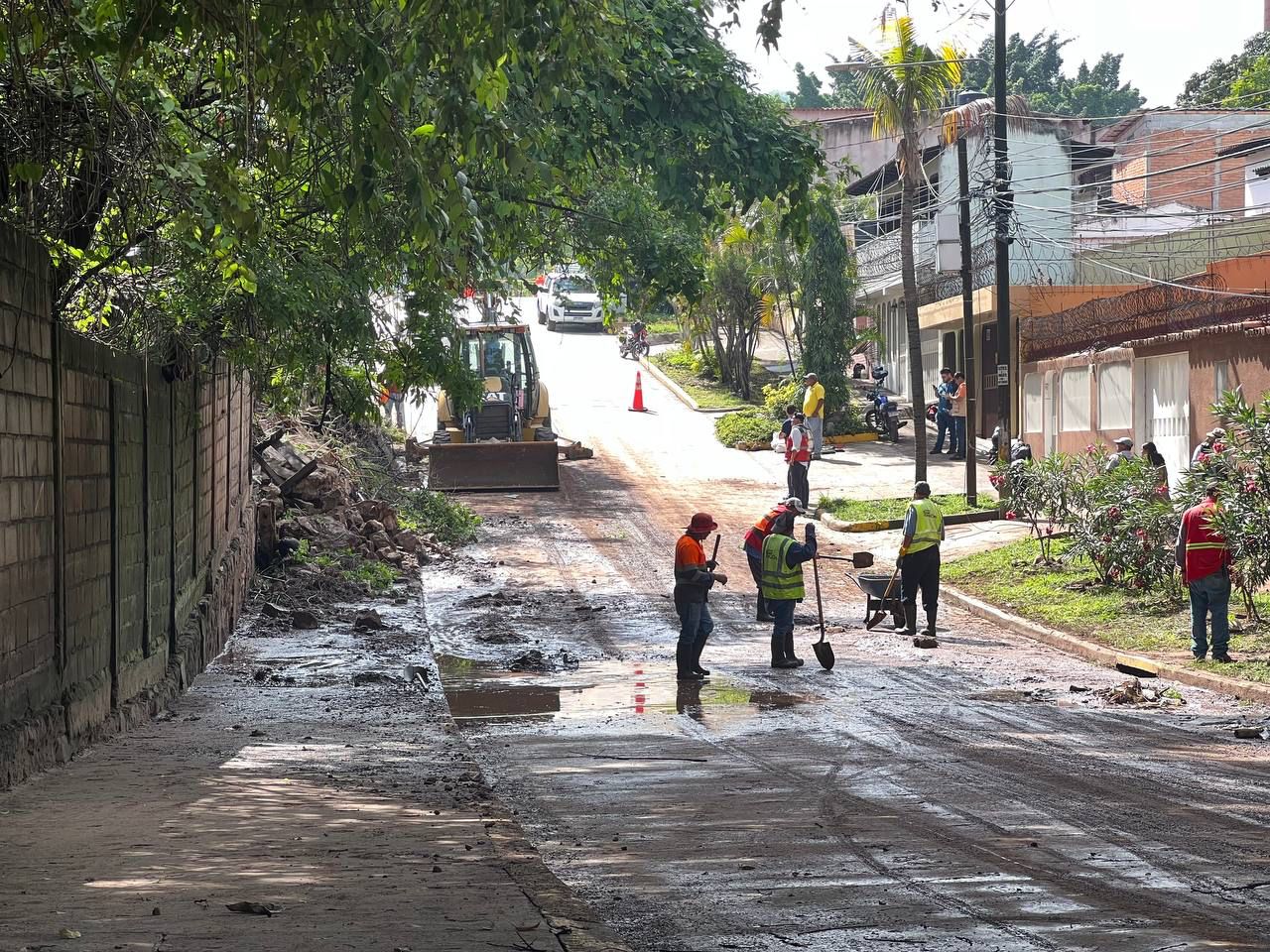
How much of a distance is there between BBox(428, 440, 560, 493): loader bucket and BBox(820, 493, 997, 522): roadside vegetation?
551 centimetres

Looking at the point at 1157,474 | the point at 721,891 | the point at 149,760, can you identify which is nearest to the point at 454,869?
the point at 721,891

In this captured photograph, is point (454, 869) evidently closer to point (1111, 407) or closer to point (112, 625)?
point (112, 625)

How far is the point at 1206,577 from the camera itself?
14.2 metres

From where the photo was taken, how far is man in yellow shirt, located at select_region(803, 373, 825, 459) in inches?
1254

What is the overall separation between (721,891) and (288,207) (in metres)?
9.06

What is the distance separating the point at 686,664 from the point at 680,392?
1311 inches

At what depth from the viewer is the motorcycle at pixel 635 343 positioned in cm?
5428

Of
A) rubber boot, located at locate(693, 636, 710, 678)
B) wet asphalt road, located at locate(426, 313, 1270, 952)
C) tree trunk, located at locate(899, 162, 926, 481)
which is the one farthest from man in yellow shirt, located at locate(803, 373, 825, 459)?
rubber boot, located at locate(693, 636, 710, 678)

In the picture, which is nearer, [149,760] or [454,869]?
[454,869]

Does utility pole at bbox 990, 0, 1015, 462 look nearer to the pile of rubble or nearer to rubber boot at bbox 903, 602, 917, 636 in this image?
rubber boot at bbox 903, 602, 917, 636

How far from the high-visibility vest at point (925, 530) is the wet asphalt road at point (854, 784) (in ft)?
3.61

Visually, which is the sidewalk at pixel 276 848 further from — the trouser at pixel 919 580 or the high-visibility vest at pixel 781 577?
the trouser at pixel 919 580

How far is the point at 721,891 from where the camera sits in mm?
6285

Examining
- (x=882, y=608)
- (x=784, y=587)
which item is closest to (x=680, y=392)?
(x=882, y=608)
